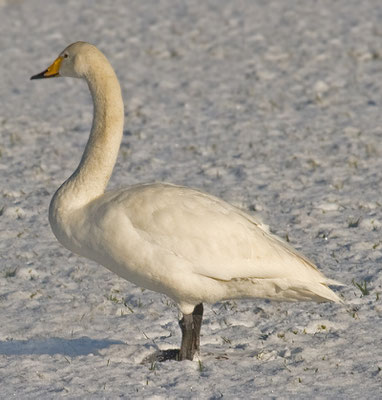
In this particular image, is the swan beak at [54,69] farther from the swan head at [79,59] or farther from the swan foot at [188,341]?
the swan foot at [188,341]

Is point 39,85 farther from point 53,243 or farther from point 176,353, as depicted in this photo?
point 176,353

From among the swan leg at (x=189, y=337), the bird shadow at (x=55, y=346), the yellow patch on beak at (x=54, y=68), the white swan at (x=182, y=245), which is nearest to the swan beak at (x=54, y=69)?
the yellow patch on beak at (x=54, y=68)

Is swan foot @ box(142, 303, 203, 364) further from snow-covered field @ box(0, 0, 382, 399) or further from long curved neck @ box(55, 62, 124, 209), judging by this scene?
long curved neck @ box(55, 62, 124, 209)

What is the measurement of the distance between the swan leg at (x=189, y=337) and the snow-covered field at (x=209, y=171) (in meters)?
0.12

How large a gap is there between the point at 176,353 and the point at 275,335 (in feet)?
2.37

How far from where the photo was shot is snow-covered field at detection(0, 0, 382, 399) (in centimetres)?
541

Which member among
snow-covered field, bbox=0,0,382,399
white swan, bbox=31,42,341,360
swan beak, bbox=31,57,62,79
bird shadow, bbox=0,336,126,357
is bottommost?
snow-covered field, bbox=0,0,382,399

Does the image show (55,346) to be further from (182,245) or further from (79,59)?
(79,59)

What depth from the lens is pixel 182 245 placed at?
17.0ft

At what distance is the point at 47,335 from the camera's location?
5.96 m

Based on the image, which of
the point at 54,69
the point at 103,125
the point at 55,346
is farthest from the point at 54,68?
the point at 55,346

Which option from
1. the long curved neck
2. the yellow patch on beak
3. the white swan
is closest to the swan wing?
the white swan

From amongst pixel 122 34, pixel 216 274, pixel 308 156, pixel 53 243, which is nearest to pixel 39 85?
pixel 122 34

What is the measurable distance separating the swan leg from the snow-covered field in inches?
4.5
